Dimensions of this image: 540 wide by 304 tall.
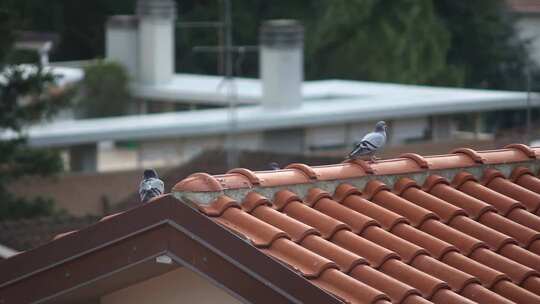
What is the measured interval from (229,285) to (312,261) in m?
0.36

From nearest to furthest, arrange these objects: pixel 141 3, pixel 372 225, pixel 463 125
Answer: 1. pixel 372 225
2. pixel 463 125
3. pixel 141 3

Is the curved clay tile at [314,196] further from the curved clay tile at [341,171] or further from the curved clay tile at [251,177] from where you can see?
the curved clay tile at [251,177]

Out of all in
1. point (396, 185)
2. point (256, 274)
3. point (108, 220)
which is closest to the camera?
point (256, 274)

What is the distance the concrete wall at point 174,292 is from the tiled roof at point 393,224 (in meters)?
0.27

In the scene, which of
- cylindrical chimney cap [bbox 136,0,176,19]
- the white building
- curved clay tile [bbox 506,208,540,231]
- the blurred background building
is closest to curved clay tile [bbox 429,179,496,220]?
curved clay tile [bbox 506,208,540,231]

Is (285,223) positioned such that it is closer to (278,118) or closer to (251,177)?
(251,177)

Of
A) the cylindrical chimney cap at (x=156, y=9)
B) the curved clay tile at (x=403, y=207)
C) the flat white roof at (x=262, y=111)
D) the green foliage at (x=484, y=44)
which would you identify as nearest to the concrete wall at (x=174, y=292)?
the curved clay tile at (x=403, y=207)

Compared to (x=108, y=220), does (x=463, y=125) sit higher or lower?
lower

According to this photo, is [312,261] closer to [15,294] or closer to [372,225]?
[372,225]

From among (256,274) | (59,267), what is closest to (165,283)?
(59,267)

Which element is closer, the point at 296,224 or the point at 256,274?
the point at 256,274

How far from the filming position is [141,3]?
39.5m

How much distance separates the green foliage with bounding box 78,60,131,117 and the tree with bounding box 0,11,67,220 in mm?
10954

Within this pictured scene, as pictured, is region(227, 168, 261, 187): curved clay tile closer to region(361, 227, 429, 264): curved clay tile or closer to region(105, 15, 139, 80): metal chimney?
region(361, 227, 429, 264): curved clay tile
